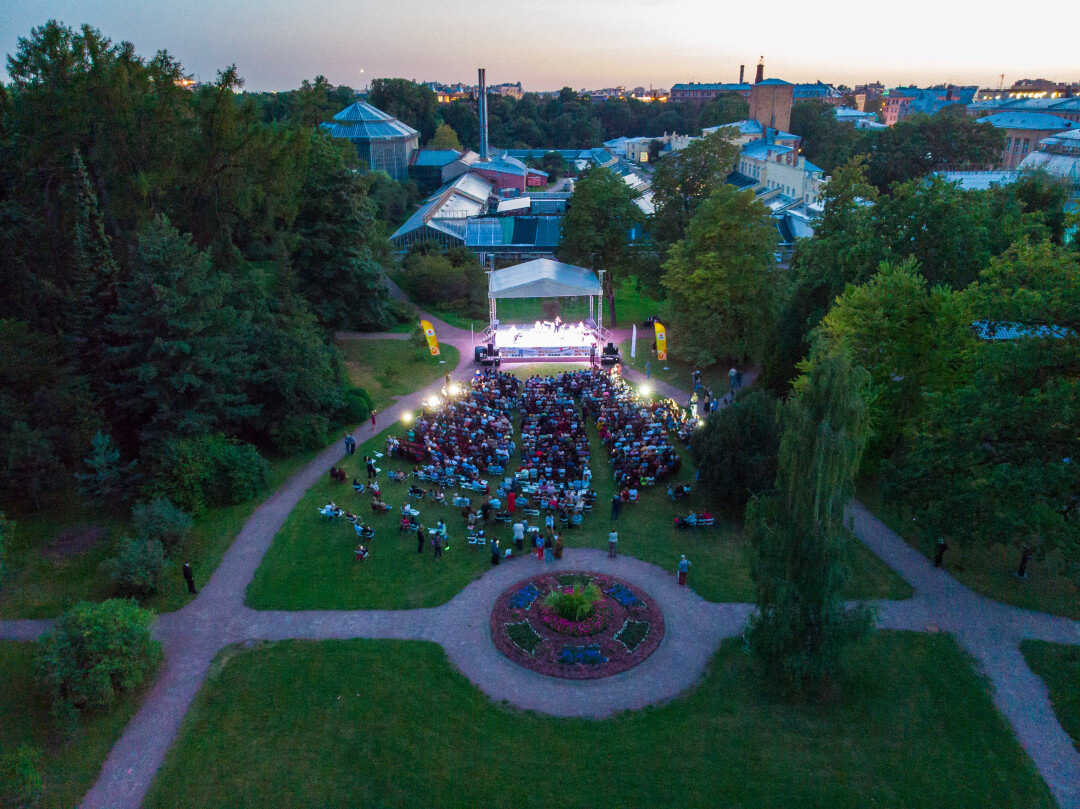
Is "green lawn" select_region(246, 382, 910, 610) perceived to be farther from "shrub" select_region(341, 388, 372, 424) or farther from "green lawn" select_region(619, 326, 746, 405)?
"green lawn" select_region(619, 326, 746, 405)

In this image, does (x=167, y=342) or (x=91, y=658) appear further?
(x=167, y=342)

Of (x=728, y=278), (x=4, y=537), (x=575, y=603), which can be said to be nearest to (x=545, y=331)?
(x=728, y=278)

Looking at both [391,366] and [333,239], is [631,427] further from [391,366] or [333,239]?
[333,239]

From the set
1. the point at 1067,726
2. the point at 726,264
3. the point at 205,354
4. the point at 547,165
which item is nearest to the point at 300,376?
the point at 205,354

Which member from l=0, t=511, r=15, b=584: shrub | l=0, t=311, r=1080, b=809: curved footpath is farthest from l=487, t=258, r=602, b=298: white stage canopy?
l=0, t=511, r=15, b=584: shrub

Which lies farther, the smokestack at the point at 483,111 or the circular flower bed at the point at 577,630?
the smokestack at the point at 483,111

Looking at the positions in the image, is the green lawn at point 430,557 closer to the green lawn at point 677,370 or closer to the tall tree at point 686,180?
the green lawn at point 677,370

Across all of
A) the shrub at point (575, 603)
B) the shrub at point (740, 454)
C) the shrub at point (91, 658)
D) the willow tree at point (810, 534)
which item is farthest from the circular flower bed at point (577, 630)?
the shrub at point (91, 658)
